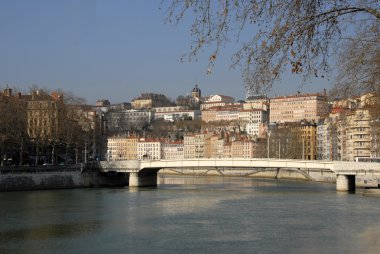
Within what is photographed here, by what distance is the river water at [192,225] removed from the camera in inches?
758

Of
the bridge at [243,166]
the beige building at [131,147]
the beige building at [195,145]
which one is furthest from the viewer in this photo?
the beige building at [131,147]

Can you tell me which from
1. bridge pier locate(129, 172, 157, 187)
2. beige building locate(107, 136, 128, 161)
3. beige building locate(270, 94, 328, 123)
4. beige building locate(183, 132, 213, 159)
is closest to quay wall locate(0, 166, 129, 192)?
bridge pier locate(129, 172, 157, 187)

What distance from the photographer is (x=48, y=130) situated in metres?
56.0

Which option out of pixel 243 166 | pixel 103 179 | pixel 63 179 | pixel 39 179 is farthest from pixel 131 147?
pixel 243 166

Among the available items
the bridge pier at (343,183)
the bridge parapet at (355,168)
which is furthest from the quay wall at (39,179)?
the bridge parapet at (355,168)

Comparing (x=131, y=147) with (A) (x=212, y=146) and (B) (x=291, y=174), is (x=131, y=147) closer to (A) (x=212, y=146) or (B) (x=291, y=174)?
(A) (x=212, y=146)

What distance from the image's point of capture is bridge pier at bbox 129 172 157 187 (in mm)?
52250

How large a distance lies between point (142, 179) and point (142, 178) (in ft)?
0.27

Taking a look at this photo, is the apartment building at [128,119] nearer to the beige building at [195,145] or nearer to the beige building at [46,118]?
the beige building at [195,145]

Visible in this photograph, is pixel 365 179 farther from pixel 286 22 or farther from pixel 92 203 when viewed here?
pixel 286 22

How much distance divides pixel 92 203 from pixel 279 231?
589 inches

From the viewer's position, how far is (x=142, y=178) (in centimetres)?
5325

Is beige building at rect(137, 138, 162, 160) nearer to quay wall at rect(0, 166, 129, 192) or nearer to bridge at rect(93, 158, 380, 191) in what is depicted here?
quay wall at rect(0, 166, 129, 192)

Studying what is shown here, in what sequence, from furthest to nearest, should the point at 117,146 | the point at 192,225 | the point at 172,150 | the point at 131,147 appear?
1. the point at 117,146
2. the point at 131,147
3. the point at 172,150
4. the point at 192,225
